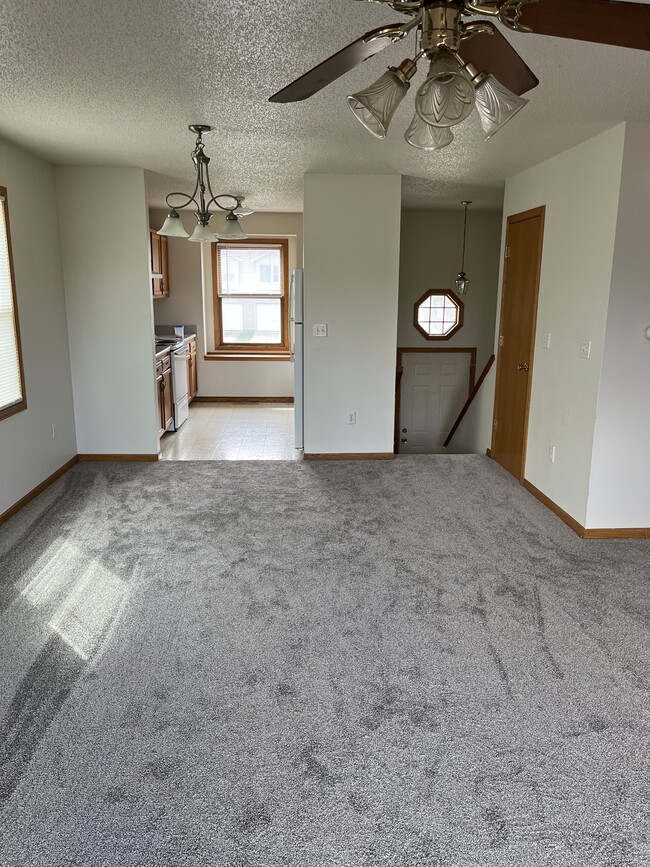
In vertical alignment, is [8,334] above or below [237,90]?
below

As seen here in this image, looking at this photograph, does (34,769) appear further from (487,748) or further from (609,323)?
(609,323)

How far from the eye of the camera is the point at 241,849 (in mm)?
1701

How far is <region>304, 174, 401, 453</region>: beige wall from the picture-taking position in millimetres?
5086

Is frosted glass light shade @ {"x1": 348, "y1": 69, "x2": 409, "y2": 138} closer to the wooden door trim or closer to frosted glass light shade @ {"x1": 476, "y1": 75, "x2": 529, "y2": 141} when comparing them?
frosted glass light shade @ {"x1": 476, "y1": 75, "x2": 529, "y2": 141}

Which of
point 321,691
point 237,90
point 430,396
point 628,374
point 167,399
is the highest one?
point 237,90

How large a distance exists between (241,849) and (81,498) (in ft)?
10.7

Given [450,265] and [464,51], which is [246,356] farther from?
[464,51]

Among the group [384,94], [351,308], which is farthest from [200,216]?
[384,94]

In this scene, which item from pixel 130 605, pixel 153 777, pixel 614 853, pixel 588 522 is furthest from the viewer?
pixel 588 522

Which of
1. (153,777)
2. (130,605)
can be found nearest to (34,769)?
(153,777)

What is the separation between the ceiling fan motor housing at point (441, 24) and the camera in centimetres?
133

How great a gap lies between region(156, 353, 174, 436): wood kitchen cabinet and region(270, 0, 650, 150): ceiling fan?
4.50 metres

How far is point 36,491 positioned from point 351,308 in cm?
285

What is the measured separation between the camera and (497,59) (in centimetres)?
160
